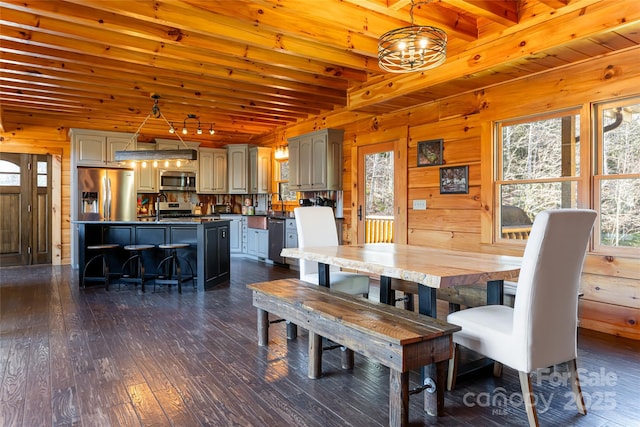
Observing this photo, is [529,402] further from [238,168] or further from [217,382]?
[238,168]

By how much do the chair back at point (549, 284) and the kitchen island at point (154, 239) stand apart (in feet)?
13.9

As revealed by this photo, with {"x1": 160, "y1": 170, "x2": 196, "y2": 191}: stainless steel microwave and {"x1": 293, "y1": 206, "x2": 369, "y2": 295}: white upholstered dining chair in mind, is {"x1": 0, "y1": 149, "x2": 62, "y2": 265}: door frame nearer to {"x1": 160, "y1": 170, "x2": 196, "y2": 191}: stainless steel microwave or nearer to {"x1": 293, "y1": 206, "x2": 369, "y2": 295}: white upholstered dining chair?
{"x1": 160, "y1": 170, "x2": 196, "y2": 191}: stainless steel microwave

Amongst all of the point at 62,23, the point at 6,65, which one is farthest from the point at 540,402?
the point at 6,65

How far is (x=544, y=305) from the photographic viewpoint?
6.55ft

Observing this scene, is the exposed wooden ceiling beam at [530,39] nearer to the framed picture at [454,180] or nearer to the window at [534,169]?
the window at [534,169]

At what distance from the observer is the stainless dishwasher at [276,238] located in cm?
705

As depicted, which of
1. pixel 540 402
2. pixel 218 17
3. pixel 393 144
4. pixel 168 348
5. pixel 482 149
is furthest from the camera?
pixel 393 144

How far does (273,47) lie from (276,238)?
151 inches

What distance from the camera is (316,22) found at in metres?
3.71

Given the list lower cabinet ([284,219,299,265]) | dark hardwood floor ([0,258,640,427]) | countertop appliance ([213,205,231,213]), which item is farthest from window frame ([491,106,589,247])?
countertop appliance ([213,205,231,213])

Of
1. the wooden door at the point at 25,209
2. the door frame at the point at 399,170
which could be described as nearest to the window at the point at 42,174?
the wooden door at the point at 25,209

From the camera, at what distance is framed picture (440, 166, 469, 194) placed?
471cm

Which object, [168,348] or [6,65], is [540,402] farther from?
[6,65]

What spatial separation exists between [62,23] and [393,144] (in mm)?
3906
